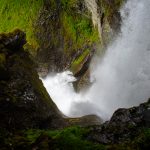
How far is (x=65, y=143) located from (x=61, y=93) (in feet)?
142

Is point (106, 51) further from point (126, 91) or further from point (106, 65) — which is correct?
point (126, 91)

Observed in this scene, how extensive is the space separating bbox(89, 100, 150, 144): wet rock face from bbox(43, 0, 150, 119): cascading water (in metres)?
28.9

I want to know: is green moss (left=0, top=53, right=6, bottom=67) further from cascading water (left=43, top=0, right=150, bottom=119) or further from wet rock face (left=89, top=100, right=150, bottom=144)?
cascading water (left=43, top=0, right=150, bottom=119)

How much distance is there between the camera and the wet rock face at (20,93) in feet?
75.6

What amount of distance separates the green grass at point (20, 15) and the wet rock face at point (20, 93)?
4152cm

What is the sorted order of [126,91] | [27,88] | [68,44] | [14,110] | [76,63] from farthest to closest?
[68,44], [76,63], [126,91], [27,88], [14,110]

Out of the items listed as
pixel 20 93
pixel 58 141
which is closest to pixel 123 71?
pixel 20 93

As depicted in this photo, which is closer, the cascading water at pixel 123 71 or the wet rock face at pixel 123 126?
the wet rock face at pixel 123 126

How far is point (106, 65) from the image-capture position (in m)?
55.5

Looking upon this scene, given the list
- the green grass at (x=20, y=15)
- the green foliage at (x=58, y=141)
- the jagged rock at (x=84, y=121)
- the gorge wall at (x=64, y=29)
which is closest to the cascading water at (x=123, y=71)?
the gorge wall at (x=64, y=29)

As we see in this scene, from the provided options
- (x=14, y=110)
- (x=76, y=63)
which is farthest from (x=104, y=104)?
(x=14, y=110)

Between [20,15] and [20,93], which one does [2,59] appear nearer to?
[20,93]

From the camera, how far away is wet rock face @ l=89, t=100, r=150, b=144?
16703mm

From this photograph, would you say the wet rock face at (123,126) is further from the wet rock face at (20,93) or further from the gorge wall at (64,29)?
the gorge wall at (64,29)
